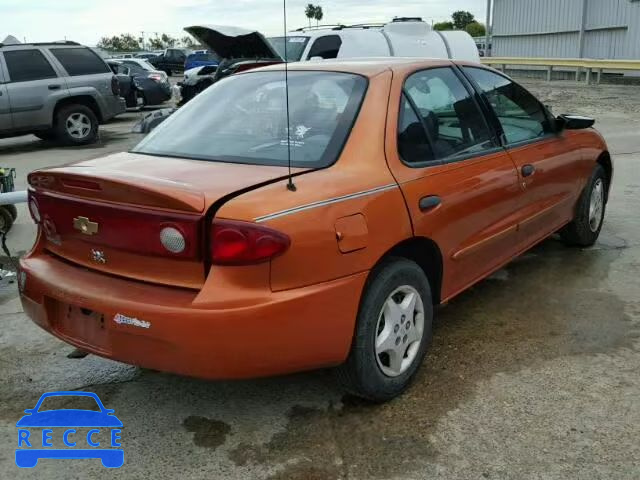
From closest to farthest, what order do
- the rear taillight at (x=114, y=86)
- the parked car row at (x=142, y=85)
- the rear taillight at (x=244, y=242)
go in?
1. the rear taillight at (x=244, y=242)
2. the rear taillight at (x=114, y=86)
3. the parked car row at (x=142, y=85)

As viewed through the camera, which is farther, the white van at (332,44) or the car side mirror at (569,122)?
the white van at (332,44)

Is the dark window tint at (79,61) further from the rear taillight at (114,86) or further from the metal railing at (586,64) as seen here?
the metal railing at (586,64)

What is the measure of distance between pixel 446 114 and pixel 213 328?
5.99ft

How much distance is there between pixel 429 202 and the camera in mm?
3186

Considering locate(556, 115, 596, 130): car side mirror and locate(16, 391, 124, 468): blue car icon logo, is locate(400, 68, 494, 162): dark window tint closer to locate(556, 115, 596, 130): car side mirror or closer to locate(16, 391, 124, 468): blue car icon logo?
locate(556, 115, 596, 130): car side mirror

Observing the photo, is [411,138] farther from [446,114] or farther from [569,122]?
[569,122]

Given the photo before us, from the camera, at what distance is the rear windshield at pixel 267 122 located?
10.1ft

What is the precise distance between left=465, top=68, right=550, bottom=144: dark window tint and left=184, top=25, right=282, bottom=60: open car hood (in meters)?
7.04

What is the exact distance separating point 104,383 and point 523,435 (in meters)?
2.01

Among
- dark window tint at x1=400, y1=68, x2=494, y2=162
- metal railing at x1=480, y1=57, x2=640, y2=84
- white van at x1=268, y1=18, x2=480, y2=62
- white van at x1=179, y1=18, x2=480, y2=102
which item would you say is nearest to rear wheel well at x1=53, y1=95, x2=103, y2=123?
white van at x1=179, y1=18, x2=480, y2=102

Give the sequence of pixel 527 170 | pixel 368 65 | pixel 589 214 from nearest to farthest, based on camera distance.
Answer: pixel 368 65 → pixel 527 170 → pixel 589 214

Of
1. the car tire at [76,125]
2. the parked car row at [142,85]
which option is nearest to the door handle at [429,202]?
the car tire at [76,125]

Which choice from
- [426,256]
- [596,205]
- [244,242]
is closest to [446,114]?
[426,256]

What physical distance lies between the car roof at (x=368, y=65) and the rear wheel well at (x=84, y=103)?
966 cm
